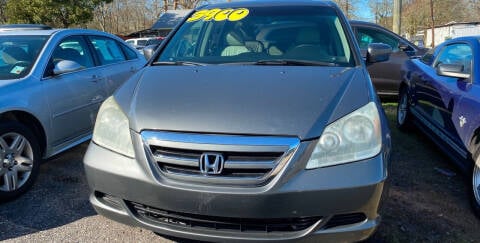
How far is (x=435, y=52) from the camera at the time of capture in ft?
17.6

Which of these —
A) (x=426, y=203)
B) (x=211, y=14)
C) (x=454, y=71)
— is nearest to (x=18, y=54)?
(x=211, y=14)

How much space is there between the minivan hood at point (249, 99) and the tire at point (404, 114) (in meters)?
3.31

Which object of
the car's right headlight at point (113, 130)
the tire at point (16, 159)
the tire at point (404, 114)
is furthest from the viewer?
the tire at point (404, 114)

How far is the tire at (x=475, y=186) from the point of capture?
3319 mm

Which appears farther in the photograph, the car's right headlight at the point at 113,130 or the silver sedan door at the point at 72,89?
the silver sedan door at the point at 72,89

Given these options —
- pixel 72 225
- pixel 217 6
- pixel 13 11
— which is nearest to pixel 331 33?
pixel 217 6

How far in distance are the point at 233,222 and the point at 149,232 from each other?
1062 mm

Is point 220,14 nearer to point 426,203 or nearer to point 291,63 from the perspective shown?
point 291,63

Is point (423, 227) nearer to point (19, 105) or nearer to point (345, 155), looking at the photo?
point (345, 155)

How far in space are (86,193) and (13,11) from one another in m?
27.9

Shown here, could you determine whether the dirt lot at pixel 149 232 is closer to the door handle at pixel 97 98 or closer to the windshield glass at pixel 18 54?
the door handle at pixel 97 98

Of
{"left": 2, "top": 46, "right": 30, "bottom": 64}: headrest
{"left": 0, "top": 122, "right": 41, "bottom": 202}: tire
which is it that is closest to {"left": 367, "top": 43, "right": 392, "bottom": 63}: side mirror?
{"left": 0, "top": 122, "right": 41, "bottom": 202}: tire

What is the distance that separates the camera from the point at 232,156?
2145 millimetres

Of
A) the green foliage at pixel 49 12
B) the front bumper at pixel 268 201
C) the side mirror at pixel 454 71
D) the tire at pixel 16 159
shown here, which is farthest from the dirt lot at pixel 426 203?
the green foliage at pixel 49 12
